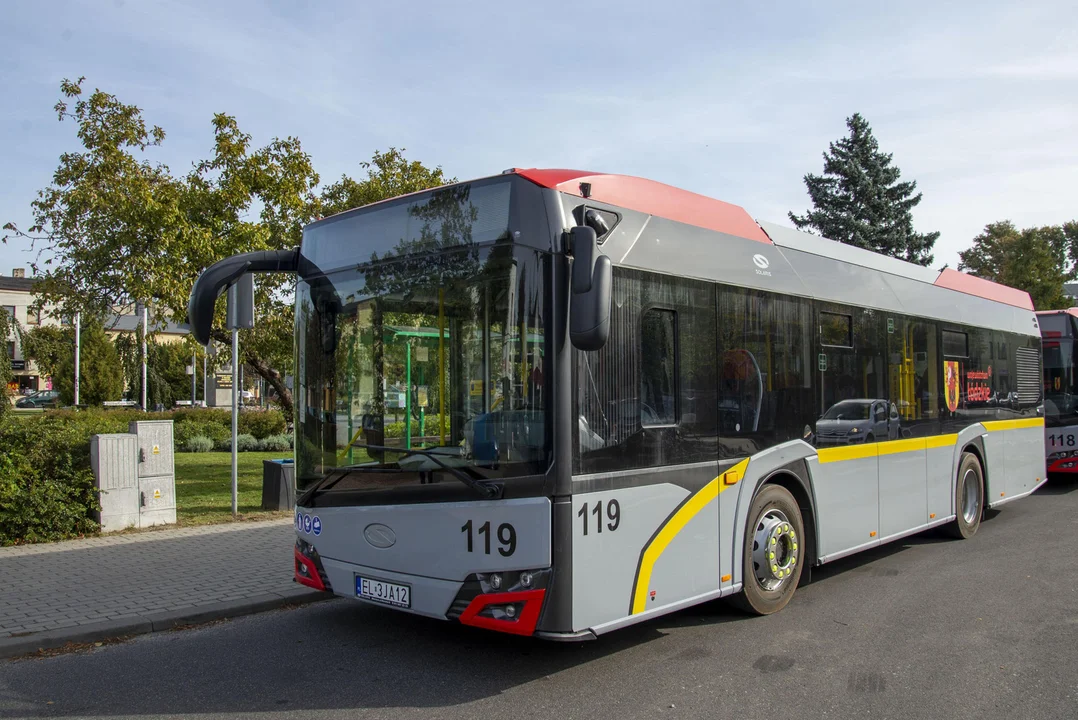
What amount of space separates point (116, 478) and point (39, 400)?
7057 cm

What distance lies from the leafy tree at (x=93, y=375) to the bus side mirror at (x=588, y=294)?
63.9 m

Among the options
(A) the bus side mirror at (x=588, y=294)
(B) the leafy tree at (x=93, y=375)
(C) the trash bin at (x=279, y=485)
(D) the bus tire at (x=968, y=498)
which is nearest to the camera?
(A) the bus side mirror at (x=588, y=294)

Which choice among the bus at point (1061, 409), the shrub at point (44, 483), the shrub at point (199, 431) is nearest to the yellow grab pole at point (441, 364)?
the shrub at point (44, 483)

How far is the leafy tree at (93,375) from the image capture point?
61.0m

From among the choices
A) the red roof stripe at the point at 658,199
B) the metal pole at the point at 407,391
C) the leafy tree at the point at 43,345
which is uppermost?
the leafy tree at the point at 43,345

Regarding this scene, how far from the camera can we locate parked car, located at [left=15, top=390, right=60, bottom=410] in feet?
218

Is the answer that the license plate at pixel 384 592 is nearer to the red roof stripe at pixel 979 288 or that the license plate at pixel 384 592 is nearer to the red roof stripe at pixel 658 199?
the red roof stripe at pixel 658 199

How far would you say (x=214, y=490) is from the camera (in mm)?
13820

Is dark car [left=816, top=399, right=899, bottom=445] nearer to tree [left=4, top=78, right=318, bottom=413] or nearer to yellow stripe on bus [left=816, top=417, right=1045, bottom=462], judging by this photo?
yellow stripe on bus [left=816, top=417, right=1045, bottom=462]

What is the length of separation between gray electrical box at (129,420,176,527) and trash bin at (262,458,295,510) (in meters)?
1.47

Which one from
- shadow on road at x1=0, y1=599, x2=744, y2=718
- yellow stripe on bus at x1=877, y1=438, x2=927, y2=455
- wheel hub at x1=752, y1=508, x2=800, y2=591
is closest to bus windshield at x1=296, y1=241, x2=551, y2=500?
shadow on road at x1=0, y1=599, x2=744, y2=718

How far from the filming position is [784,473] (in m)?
6.61

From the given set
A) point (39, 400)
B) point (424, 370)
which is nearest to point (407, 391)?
point (424, 370)

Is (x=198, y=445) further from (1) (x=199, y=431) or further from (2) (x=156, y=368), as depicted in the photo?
(2) (x=156, y=368)
